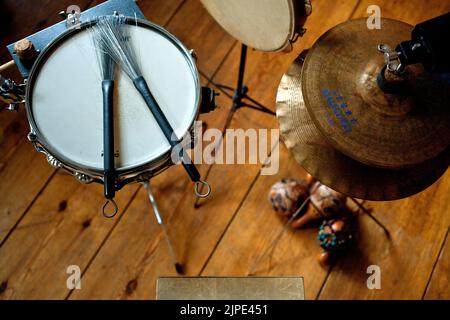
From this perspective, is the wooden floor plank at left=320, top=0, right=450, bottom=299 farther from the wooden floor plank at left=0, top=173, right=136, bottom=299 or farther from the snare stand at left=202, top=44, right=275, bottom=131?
the wooden floor plank at left=0, top=173, right=136, bottom=299

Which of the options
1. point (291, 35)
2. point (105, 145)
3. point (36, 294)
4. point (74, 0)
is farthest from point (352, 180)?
point (74, 0)

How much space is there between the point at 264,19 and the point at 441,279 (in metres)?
0.86

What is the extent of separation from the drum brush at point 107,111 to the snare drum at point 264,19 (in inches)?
9.9

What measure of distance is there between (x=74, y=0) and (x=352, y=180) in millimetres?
→ 989

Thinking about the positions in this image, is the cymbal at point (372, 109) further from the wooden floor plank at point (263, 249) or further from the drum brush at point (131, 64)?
the wooden floor plank at point (263, 249)

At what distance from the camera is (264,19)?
825 millimetres

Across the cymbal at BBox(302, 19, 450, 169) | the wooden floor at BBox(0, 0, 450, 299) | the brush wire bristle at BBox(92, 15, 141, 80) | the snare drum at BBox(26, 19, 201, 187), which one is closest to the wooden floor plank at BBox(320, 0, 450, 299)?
the wooden floor at BBox(0, 0, 450, 299)

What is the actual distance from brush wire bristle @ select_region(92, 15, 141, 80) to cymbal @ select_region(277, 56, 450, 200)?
11.6 inches

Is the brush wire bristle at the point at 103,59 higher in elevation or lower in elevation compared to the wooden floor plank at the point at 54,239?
higher

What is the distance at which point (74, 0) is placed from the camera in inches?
52.8

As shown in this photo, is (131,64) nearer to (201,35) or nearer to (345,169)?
(345,169)

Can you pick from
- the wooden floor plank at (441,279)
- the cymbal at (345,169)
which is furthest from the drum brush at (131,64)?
the wooden floor plank at (441,279)

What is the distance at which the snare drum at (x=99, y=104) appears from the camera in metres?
0.79
